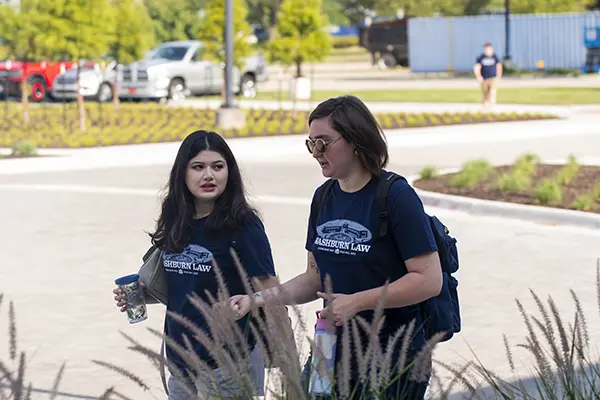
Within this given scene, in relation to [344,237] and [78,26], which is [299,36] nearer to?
[78,26]

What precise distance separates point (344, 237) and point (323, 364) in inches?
47.0

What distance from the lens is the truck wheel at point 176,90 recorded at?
3681cm

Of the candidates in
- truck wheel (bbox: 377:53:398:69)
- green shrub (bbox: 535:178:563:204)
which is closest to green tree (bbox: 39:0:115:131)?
green shrub (bbox: 535:178:563:204)

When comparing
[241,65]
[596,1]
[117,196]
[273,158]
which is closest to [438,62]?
[596,1]

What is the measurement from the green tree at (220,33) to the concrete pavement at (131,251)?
30.9 feet

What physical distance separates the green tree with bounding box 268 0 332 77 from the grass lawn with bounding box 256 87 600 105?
249 inches

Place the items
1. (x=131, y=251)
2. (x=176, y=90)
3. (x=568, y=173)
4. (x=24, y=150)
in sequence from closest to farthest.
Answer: (x=131, y=251) → (x=568, y=173) → (x=24, y=150) → (x=176, y=90)

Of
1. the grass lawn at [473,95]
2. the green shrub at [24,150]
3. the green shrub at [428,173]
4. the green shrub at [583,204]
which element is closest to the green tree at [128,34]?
the grass lawn at [473,95]

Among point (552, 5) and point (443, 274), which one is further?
point (552, 5)

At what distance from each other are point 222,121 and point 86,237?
12817mm

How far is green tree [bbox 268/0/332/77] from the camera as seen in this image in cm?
2784

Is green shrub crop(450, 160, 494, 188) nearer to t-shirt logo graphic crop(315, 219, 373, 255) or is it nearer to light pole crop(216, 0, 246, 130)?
light pole crop(216, 0, 246, 130)

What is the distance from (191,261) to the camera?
4473mm

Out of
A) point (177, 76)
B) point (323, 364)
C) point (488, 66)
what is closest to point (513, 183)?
point (323, 364)
